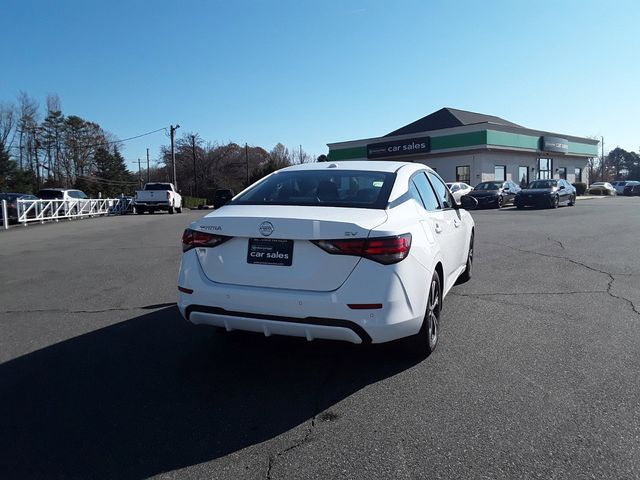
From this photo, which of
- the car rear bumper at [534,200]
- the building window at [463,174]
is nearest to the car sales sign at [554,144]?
the building window at [463,174]

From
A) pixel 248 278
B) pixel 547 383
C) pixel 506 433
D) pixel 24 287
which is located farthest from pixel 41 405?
pixel 24 287

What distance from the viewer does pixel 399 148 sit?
139 feet

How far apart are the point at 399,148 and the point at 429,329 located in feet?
130

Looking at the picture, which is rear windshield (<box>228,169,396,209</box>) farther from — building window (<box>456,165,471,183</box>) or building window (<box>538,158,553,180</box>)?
building window (<box>538,158,553,180</box>)

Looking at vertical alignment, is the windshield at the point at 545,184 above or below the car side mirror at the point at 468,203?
above

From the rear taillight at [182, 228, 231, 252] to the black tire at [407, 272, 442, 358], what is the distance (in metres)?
1.72

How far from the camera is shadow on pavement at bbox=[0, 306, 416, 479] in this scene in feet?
9.59

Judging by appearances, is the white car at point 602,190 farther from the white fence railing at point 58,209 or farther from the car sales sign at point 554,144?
the white fence railing at point 58,209

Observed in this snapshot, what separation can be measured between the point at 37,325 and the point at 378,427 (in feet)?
13.8

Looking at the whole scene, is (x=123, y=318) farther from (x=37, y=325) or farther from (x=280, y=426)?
(x=280, y=426)

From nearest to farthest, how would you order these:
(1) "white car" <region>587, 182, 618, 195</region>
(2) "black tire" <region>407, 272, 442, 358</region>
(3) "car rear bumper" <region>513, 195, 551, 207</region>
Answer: (2) "black tire" <region>407, 272, 442, 358</region> → (3) "car rear bumper" <region>513, 195, 551, 207</region> → (1) "white car" <region>587, 182, 618, 195</region>

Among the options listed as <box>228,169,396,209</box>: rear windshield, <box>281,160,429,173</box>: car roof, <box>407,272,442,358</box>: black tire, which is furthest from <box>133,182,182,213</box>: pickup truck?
Result: <box>407,272,442,358</box>: black tire

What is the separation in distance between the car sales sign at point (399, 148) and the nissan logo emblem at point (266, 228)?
38.4 meters

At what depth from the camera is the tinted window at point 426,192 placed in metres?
4.91
